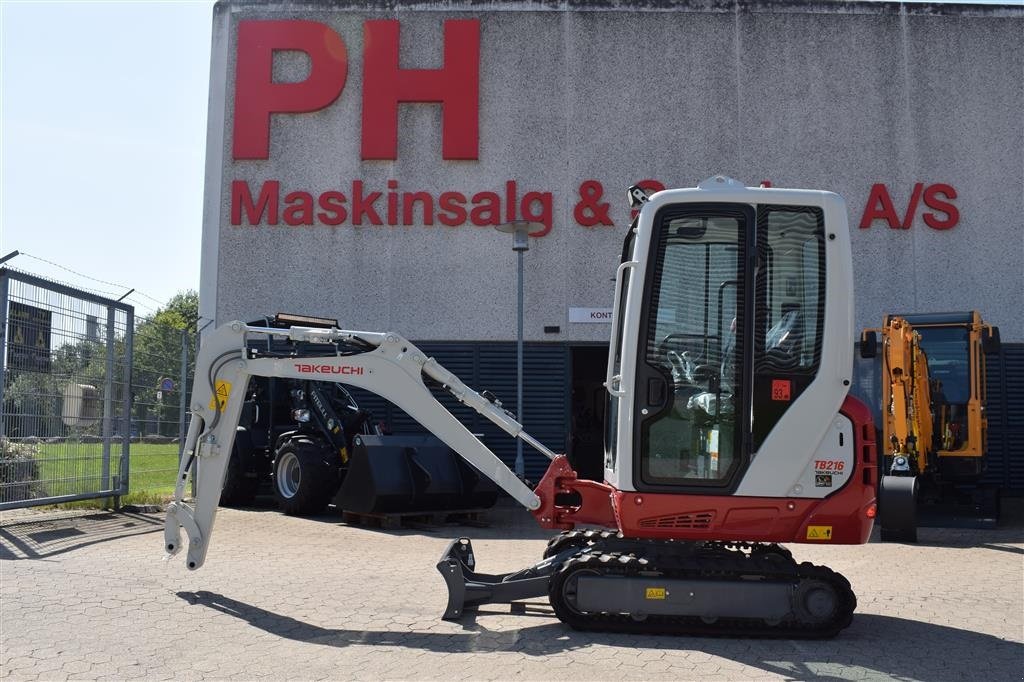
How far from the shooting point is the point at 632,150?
52.7 feet

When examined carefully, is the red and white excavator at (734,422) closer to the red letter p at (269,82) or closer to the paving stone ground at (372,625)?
the paving stone ground at (372,625)

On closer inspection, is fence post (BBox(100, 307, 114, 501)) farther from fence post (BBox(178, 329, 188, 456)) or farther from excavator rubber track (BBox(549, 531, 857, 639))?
excavator rubber track (BBox(549, 531, 857, 639))

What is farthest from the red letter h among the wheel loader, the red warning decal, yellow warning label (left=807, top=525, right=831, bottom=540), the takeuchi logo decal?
yellow warning label (left=807, top=525, right=831, bottom=540)

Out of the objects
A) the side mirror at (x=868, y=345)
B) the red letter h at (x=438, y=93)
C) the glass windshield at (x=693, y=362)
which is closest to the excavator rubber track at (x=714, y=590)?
the glass windshield at (x=693, y=362)

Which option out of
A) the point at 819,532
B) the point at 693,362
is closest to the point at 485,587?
the point at 693,362

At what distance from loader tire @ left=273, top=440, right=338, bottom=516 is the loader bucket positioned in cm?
54

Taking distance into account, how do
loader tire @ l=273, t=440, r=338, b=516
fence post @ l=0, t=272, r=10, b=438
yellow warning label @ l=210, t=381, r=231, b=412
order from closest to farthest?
yellow warning label @ l=210, t=381, r=231, b=412 → fence post @ l=0, t=272, r=10, b=438 → loader tire @ l=273, t=440, r=338, b=516

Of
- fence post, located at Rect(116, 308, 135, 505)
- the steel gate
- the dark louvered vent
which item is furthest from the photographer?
the dark louvered vent

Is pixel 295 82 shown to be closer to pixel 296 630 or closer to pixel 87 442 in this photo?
pixel 87 442

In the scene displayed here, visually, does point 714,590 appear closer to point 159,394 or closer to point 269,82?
point 159,394

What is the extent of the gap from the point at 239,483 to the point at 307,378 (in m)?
7.03

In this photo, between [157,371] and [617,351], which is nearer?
[617,351]

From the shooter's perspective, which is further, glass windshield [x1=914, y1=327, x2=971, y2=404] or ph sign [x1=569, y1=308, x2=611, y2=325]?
ph sign [x1=569, y1=308, x2=611, y2=325]

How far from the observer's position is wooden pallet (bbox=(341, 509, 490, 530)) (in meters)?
11.5
